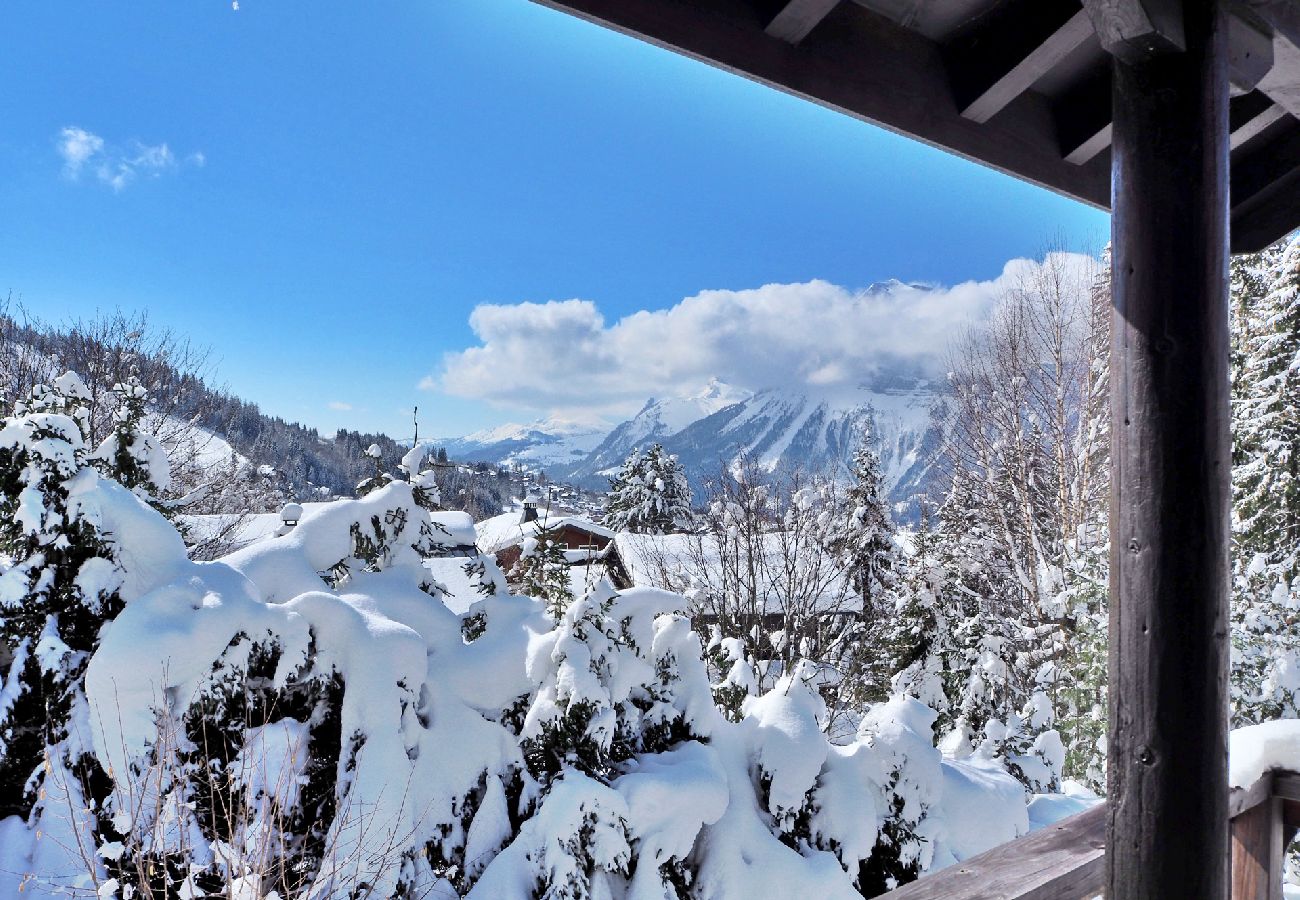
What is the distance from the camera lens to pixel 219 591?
2848 millimetres

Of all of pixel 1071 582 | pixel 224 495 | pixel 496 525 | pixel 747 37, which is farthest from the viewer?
pixel 496 525

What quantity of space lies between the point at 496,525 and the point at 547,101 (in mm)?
16176

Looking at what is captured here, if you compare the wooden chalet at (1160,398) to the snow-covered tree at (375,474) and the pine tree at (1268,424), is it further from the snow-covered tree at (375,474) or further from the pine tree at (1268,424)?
the pine tree at (1268,424)

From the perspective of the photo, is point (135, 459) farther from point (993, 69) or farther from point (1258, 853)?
point (1258, 853)

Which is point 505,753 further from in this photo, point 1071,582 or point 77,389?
point 1071,582

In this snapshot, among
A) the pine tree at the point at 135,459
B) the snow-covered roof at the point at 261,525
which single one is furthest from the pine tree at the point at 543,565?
the pine tree at the point at 135,459

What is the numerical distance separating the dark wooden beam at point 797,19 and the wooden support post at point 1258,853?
2.34 meters

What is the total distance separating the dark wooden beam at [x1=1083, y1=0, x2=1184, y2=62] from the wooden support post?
1968 millimetres

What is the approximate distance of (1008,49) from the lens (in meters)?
1.93

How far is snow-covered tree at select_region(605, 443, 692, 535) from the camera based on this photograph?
1144 inches

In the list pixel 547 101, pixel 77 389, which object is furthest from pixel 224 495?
pixel 77 389

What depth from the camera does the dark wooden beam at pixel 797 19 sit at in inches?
62.7

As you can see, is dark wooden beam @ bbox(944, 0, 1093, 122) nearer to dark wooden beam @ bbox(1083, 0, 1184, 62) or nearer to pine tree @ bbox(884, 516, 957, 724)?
dark wooden beam @ bbox(1083, 0, 1184, 62)

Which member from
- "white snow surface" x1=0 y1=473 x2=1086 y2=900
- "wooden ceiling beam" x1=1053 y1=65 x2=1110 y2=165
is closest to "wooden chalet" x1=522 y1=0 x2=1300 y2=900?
"wooden ceiling beam" x1=1053 y1=65 x2=1110 y2=165
